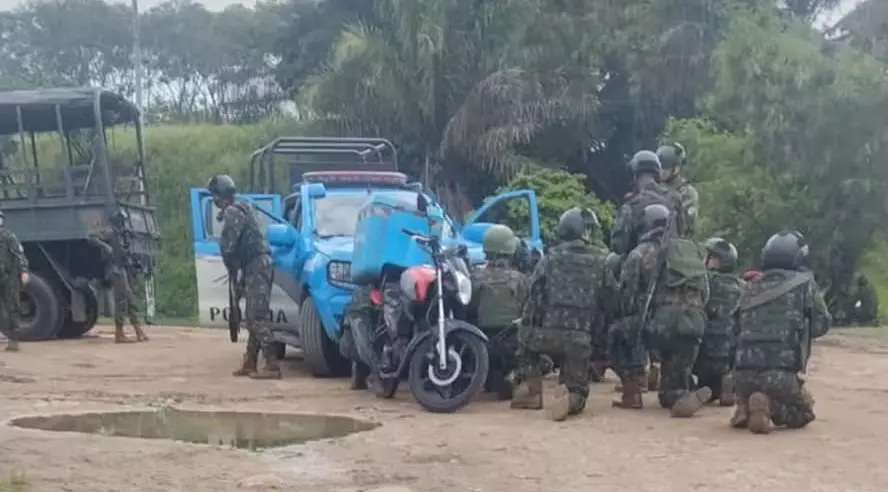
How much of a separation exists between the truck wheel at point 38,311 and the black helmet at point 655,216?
8.79m

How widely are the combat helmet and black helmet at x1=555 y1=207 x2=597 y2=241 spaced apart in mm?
840

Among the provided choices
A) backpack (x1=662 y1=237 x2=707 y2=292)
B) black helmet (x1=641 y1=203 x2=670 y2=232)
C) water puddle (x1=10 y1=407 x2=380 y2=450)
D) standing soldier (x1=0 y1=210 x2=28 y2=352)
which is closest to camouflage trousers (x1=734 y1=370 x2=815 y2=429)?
backpack (x1=662 y1=237 x2=707 y2=292)

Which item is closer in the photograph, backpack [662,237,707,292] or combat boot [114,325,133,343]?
backpack [662,237,707,292]

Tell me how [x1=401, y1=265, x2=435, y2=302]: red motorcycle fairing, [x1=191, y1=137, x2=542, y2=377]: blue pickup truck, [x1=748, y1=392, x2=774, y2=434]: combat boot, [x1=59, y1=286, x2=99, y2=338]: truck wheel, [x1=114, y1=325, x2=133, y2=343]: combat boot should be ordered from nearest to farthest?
[x1=748, y1=392, x2=774, y2=434]: combat boot
[x1=401, y1=265, x2=435, y2=302]: red motorcycle fairing
[x1=191, y1=137, x2=542, y2=377]: blue pickup truck
[x1=114, y1=325, x2=133, y2=343]: combat boot
[x1=59, y1=286, x2=99, y2=338]: truck wheel

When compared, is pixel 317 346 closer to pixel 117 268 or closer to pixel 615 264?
pixel 615 264

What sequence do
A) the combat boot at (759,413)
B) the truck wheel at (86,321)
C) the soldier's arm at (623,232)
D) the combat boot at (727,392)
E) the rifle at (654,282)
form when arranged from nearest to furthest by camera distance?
the combat boot at (759,413)
the rifle at (654,282)
the combat boot at (727,392)
the soldier's arm at (623,232)
the truck wheel at (86,321)

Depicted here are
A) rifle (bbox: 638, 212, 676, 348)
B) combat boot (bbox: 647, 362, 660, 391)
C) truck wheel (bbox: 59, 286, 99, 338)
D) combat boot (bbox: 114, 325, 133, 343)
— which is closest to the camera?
rifle (bbox: 638, 212, 676, 348)

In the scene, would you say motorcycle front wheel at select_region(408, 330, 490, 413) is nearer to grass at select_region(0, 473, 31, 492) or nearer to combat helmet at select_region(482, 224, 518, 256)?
combat helmet at select_region(482, 224, 518, 256)

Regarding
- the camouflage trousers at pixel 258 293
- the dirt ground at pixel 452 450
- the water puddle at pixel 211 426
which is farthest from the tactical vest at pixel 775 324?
the camouflage trousers at pixel 258 293

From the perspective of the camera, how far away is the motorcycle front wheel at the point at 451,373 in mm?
9445

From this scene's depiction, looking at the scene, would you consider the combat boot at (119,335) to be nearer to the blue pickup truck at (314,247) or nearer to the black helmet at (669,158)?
the blue pickup truck at (314,247)

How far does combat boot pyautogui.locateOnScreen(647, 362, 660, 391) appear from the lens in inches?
428

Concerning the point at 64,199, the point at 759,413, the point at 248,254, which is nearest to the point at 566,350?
the point at 759,413

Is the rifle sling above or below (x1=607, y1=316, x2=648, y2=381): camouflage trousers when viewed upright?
above
